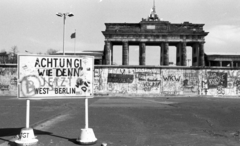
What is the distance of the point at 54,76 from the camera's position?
18.3 ft

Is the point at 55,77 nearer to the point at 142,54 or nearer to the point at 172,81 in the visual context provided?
the point at 172,81

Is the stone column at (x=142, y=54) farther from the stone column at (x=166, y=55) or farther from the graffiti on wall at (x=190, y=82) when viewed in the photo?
the graffiti on wall at (x=190, y=82)

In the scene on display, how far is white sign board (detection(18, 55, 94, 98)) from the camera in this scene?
5367mm

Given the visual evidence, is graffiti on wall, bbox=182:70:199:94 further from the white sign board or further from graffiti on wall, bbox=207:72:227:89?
the white sign board

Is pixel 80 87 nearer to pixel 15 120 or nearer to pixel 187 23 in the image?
pixel 15 120

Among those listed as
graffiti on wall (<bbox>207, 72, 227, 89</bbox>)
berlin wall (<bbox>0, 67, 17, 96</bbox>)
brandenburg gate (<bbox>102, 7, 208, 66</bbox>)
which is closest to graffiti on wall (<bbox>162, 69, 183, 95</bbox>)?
graffiti on wall (<bbox>207, 72, 227, 89</bbox>)

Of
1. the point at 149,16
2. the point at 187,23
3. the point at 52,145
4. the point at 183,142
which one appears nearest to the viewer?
the point at 52,145

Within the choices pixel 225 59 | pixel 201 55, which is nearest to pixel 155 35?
pixel 201 55

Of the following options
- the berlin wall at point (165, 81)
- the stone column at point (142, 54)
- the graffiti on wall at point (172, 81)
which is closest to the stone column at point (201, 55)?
the stone column at point (142, 54)

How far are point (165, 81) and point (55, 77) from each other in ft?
52.8

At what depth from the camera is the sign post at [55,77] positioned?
17.6ft

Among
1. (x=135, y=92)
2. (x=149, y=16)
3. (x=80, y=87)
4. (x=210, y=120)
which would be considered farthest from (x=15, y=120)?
(x=149, y=16)

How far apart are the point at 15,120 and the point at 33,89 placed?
11.4 feet

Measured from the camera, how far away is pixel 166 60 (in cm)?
5322
